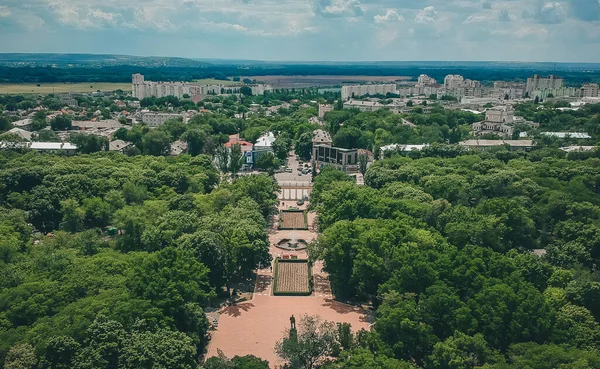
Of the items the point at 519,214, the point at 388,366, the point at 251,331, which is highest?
the point at 519,214

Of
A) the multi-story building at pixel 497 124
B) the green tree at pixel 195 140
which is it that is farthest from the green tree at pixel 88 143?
the multi-story building at pixel 497 124

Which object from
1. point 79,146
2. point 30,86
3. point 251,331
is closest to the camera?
point 251,331

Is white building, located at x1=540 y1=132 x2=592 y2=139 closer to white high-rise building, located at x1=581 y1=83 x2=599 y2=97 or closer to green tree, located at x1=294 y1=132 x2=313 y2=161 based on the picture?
green tree, located at x1=294 y1=132 x2=313 y2=161

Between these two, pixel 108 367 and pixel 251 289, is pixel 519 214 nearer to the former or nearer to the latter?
pixel 251 289

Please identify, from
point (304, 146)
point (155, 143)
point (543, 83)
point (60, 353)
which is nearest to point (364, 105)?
point (304, 146)

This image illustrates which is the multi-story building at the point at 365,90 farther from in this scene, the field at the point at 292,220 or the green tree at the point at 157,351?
the green tree at the point at 157,351

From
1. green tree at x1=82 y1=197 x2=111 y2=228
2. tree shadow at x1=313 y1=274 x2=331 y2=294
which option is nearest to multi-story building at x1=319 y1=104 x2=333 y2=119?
green tree at x1=82 y1=197 x2=111 y2=228

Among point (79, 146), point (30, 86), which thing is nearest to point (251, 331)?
point (79, 146)

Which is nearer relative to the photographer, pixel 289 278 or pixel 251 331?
pixel 251 331
